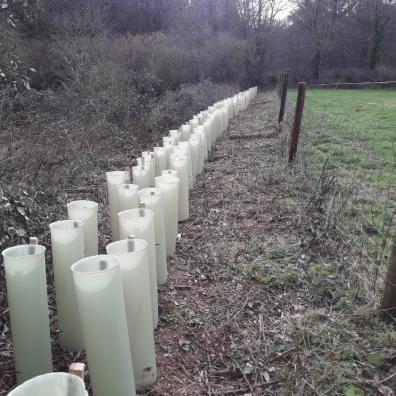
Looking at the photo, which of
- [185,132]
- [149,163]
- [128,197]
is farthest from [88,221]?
[185,132]

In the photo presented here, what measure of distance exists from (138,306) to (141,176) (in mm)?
1916

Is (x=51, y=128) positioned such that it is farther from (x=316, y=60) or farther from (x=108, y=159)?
(x=316, y=60)

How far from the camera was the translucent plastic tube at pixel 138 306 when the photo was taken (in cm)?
169

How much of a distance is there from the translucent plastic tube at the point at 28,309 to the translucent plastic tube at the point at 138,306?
0.33m

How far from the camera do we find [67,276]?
192 centimetres

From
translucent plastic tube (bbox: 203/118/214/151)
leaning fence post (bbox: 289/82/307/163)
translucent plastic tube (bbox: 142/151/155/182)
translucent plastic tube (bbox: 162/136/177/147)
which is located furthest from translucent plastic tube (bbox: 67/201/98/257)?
translucent plastic tube (bbox: 203/118/214/151)

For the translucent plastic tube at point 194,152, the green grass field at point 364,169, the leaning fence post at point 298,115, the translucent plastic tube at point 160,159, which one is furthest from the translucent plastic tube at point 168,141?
the green grass field at point 364,169

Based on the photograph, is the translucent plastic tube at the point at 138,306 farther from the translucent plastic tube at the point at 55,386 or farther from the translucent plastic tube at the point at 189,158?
the translucent plastic tube at the point at 189,158

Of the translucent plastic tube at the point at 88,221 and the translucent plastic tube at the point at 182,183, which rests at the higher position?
the translucent plastic tube at the point at 88,221

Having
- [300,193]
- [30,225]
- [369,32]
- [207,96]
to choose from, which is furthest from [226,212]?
[369,32]

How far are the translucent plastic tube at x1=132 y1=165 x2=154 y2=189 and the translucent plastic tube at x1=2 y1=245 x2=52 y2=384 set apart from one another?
5.87ft

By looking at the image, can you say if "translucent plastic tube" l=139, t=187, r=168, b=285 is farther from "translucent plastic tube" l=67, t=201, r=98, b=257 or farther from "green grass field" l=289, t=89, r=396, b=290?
"green grass field" l=289, t=89, r=396, b=290

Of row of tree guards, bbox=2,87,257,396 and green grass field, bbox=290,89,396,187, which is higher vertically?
row of tree guards, bbox=2,87,257,396

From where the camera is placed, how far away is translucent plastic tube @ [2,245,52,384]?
5.40 ft
